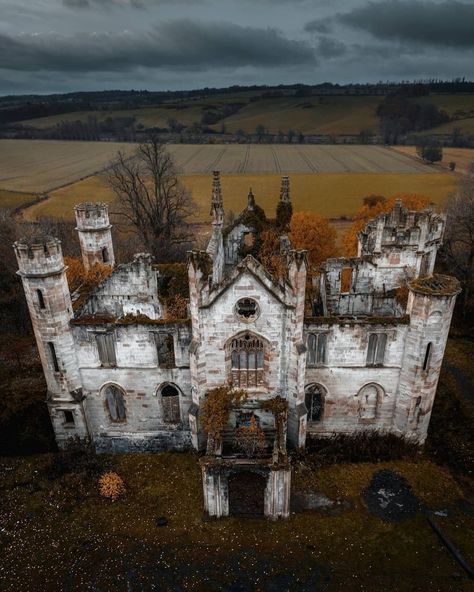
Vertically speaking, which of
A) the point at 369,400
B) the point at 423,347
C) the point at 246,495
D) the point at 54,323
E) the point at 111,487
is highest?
the point at 54,323

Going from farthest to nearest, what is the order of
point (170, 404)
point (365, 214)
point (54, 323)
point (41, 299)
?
point (365, 214), point (170, 404), point (54, 323), point (41, 299)

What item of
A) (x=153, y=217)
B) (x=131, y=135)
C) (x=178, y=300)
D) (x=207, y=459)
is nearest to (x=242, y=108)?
(x=131, y=135)

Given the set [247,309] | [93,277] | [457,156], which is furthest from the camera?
[457,156]

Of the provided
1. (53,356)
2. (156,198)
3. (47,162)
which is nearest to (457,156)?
(156,198)

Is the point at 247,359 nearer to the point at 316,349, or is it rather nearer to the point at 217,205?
the point at 316,349

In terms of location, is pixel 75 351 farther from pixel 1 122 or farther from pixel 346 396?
pixel 1 122

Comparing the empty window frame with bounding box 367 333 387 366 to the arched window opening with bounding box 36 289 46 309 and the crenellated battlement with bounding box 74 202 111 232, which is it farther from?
the crenellated battlement with bounding box 74 202 111 232
